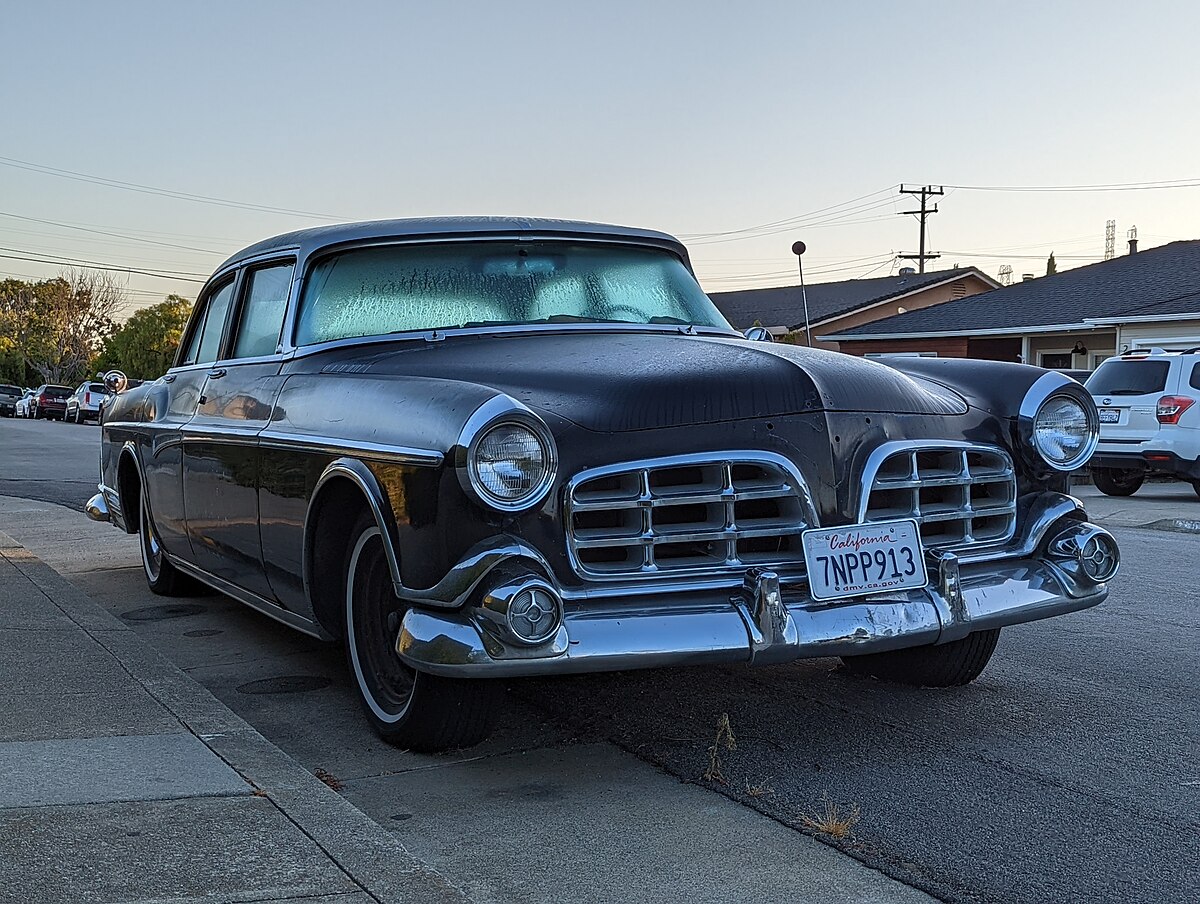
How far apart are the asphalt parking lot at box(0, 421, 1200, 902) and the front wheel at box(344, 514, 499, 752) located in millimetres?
97

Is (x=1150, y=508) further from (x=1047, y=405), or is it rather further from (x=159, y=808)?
(x=159, y=808)

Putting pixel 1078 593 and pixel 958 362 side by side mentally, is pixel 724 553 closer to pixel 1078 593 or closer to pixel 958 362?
pixel 1078 593

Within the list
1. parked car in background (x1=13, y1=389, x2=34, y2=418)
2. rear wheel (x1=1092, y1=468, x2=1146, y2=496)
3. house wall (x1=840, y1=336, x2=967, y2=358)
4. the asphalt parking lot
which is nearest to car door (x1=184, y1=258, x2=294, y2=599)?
the asphalt parking lot

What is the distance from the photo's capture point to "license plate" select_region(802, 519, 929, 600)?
13.0ft

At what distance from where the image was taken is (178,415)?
6.38 metres

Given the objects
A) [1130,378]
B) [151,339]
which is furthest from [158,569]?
[151,339]

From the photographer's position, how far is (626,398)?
3982 millimetres

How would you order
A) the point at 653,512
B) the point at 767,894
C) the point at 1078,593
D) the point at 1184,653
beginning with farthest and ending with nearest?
the point at 1184,653 → the point at 1078,593 → the point at 653,512 → the point at 767,894

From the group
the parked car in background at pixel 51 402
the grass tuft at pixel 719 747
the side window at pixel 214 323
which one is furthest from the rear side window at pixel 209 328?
the parked car in background at pixel 51 402

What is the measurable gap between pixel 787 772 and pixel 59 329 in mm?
87269

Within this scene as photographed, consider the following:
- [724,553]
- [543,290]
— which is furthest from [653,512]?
[543,290]

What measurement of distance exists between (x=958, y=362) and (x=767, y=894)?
8.48 feet

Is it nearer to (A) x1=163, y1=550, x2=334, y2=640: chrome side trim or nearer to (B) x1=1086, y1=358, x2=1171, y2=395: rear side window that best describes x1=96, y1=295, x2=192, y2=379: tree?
(B) x1=1086, y1=358, x2=1171, y2=395: rear side window

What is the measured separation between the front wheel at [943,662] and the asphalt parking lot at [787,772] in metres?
0.08
